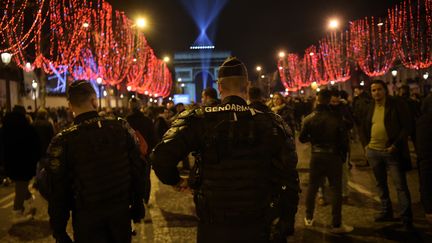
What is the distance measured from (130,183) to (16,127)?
4.56 m

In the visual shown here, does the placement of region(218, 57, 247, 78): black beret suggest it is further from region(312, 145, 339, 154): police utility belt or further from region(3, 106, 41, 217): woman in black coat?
region(3, 106, 41, 217): woman in black coat

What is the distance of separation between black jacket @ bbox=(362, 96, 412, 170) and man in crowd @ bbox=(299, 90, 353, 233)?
621mm

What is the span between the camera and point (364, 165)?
1086 cm

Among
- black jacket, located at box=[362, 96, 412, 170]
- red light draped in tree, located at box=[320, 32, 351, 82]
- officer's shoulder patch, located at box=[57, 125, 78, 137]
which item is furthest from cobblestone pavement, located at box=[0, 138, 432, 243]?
red light draped in tree, located at box=[320, 32, 351, 82]

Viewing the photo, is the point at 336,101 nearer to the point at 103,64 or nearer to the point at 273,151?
the point at 273,151

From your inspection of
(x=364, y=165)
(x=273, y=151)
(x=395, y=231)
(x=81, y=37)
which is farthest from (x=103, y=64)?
(x=273, y=151)

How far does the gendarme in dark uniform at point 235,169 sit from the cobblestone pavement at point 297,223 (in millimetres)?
2980

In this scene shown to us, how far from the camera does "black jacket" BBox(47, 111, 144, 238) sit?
123 inches

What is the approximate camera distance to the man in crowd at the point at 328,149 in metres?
5.66

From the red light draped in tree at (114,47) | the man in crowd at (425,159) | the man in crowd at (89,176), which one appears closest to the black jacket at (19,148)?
the man in crowd at (89,176)

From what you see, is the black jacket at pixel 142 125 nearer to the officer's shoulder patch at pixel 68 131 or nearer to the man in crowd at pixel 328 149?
the man in crowd at pixel 328 149

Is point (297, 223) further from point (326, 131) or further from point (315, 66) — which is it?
point (315, 66)

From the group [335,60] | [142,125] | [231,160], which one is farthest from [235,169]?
[335,60]

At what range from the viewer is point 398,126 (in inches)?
226
